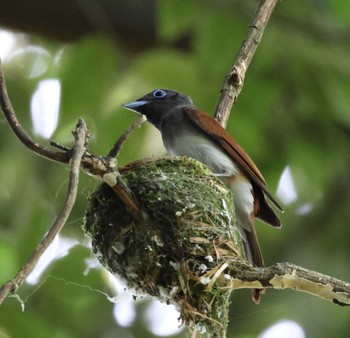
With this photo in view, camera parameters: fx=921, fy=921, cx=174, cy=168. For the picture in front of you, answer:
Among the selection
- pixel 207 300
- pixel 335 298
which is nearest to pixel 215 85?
pixel 207 300

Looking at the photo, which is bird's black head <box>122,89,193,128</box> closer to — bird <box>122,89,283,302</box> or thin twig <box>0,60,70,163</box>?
bird <box>122,89,283,302</box>

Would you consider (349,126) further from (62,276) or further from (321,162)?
(62,276)

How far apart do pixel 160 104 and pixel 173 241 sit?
4.59ft

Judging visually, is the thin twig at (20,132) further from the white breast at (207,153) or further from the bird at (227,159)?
the white breast at (207,153)

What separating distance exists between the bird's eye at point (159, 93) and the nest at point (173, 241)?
2.92ft

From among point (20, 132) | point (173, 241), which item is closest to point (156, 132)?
point (173, 241)

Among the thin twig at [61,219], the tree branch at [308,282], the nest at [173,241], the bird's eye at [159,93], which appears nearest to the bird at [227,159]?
the bird's eye at [159,93]

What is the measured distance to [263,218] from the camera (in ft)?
14.2

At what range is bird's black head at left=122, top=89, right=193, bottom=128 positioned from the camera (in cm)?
455

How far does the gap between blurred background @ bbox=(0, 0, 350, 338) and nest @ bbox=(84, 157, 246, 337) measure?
0.63 meters

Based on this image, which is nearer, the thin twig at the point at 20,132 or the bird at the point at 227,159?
the thin twig at the point at 20,132

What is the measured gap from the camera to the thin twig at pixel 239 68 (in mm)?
3989

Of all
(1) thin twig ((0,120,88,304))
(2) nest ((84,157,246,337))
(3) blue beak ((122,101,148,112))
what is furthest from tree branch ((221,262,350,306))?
(3) blue beak ((122,101,148,112))

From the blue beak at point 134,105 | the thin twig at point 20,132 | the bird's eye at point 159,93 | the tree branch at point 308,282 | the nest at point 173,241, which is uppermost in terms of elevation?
the bird's eye at point 159,93
